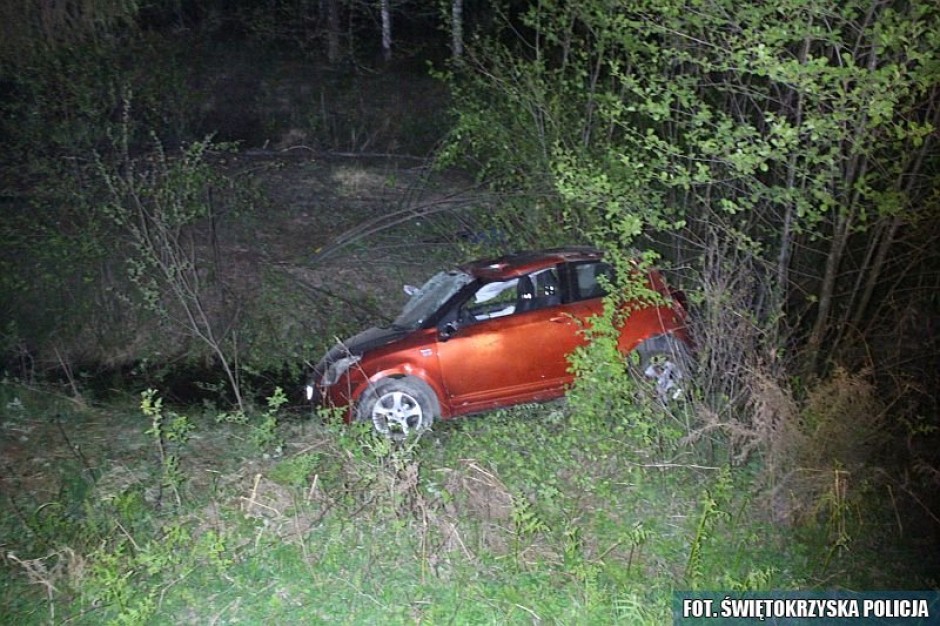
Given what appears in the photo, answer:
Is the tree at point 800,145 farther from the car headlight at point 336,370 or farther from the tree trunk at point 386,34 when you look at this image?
the tree trunk at point 386,34

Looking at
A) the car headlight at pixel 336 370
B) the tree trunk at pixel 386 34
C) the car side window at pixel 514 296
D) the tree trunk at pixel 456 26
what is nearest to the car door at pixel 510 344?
the car side window at pixel 514 296

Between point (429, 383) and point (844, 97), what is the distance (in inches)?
171

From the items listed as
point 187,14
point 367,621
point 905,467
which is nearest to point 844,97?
point 905,467

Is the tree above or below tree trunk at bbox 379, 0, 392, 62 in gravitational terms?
above

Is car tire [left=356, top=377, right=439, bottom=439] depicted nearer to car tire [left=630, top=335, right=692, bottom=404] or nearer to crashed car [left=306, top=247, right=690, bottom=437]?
crashed car [left=306, top=247, right=690, bottom=437]

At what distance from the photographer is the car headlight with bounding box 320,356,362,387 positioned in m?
9.03

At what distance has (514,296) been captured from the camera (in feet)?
30.4

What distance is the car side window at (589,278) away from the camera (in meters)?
9.35

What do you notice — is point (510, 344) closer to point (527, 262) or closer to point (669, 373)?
point (527, 262)

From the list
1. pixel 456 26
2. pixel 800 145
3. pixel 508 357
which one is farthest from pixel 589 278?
pixel 456 26

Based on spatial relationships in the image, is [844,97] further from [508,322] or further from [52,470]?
[52,470]

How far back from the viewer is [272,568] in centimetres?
586

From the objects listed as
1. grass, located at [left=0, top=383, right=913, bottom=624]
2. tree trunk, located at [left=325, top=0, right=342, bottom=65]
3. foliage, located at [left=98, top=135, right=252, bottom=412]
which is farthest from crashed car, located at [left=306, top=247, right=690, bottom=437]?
tree trunk, located at [left=325, top=0, right=342, bottom=65]

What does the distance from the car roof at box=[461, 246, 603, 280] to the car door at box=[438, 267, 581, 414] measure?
0.08 m
